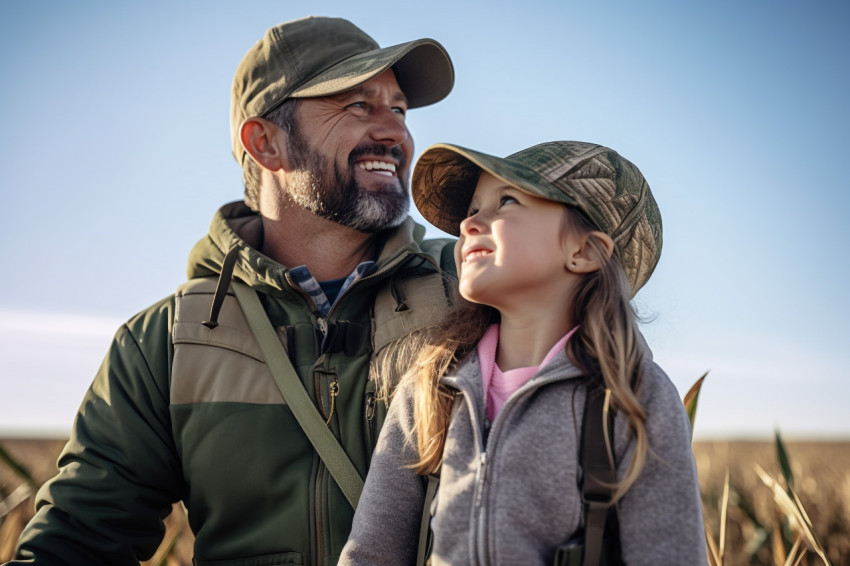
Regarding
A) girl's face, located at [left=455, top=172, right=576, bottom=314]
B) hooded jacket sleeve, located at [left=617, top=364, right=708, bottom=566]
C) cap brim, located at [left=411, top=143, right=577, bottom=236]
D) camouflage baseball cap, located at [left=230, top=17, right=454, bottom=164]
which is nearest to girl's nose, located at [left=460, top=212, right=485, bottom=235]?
girl's face, located at [left=455, top=172, right=576, bottom=314]

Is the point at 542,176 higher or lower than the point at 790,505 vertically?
higher

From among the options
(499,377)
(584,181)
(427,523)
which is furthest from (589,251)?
(427,523)

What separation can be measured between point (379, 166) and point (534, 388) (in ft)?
7.34

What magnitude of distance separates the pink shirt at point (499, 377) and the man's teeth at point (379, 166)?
186cm

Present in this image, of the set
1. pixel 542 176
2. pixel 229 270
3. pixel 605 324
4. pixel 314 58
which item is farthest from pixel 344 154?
pixel 605 324

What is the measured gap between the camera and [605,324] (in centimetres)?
250

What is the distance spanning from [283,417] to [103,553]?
3.38 feet

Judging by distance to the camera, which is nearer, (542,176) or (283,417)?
(542,176)

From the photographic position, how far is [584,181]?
105 inches

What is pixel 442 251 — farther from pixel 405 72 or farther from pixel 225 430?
pixel 225 430

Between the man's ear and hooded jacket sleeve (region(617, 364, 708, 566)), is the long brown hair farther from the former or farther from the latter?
the man's ear

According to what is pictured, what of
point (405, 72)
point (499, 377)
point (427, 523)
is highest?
point (405, 72)

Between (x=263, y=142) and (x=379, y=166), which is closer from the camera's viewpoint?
(x=379, y=166)

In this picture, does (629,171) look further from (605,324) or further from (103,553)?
(103,553)
